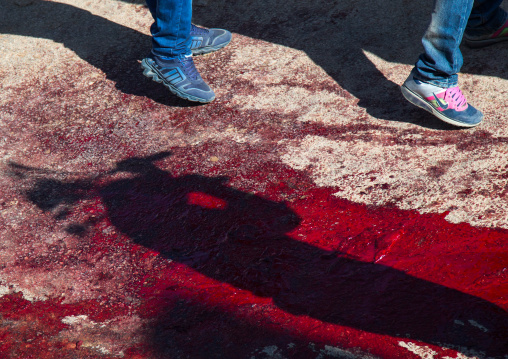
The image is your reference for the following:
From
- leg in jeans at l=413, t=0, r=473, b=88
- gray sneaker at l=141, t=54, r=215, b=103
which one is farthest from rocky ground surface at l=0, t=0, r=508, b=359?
leg in jeans at l=413, t=0, r=473, b=88

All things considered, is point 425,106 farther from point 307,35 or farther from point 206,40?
point 206,40

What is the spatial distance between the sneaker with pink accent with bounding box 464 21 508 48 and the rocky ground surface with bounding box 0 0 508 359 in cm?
6

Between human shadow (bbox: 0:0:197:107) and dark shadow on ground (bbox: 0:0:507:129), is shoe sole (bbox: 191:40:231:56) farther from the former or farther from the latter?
human shadow (bbox: 0:0:197:107)

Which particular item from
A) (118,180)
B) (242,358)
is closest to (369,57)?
(118,180)

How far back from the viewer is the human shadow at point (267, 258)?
5.73 ft

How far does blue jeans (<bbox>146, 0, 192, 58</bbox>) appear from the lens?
275 cm

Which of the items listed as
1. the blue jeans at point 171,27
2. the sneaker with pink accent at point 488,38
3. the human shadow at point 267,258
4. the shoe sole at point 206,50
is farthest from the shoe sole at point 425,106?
the shoe sole at point 206,50

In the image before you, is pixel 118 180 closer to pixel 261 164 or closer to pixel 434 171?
pixel 261 164

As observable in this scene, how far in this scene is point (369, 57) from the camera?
3.24 metres

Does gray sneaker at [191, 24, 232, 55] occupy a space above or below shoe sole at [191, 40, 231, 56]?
above

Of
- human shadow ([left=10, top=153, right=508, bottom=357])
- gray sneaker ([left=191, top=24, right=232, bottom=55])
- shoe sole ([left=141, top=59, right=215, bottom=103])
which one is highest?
gray sneaker ([left=191, top=24, right=232, bottom=55])

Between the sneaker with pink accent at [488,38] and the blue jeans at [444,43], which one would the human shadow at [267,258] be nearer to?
the blue jeans at [444,43]

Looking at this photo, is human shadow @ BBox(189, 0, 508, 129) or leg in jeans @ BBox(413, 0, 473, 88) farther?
human shadow @ BBox(189, 0, 508, 129)

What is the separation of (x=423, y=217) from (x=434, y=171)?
339 millimetres
